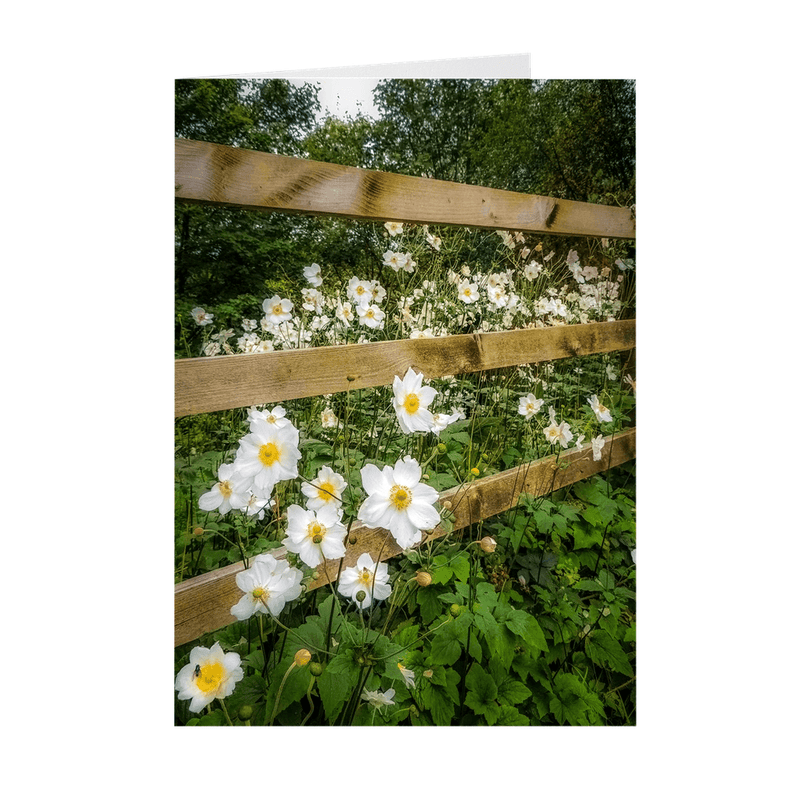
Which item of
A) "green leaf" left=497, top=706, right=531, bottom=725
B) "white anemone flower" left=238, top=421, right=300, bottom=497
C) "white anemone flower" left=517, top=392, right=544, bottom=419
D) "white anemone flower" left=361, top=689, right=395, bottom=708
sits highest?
"white anemone flower" left=517, top=392, right=544, bottom=419

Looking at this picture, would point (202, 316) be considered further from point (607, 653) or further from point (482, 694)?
point (607, 653)

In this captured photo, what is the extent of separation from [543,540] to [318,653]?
0.60 metres

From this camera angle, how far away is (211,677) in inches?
39.1

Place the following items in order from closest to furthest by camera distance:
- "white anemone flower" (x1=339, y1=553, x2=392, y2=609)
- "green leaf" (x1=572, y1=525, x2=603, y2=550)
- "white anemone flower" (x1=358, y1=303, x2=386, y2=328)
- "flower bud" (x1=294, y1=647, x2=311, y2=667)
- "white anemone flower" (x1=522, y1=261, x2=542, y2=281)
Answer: "flower bud" (x1=294, y1=647, x2=311, y2=667) → "white anemone flower" (x1=339, y1=553, x2=392, y2=609) → "green leaf" (x1=572, y1=525, x2=603, y2=550) → "white anemone flower" (x1=358, y1=303, x2=386, y2=328) → "white anemone flower" (x1=522, y1=261, x2=542, y2=281)

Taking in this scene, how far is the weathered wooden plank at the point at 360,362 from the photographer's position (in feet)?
3.20

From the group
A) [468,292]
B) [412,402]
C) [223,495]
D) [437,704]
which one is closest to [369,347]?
[412,402]

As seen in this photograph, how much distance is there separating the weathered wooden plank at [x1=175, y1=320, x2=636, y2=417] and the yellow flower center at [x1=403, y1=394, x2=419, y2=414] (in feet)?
0.29

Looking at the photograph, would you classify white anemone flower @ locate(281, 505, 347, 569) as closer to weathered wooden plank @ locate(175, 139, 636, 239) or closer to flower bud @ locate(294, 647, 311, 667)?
flower bud @ locate(294, 647, 311, 667)

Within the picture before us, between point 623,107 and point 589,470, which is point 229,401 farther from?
point 623,107

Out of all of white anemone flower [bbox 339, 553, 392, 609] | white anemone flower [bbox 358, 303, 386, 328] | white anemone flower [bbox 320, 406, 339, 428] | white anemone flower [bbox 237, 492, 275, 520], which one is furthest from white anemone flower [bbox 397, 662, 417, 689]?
white anemone flower [bbox 358, 303, 386, 328]

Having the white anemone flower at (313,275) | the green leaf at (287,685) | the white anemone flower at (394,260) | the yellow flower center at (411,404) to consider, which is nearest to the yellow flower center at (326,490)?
the yellow flower center at (411,404)

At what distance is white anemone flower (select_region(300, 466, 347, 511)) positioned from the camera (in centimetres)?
102

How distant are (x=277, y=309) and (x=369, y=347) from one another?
0.37m

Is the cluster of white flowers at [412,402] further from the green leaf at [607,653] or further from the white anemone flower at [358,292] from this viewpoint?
the green leaf at [607,653]
